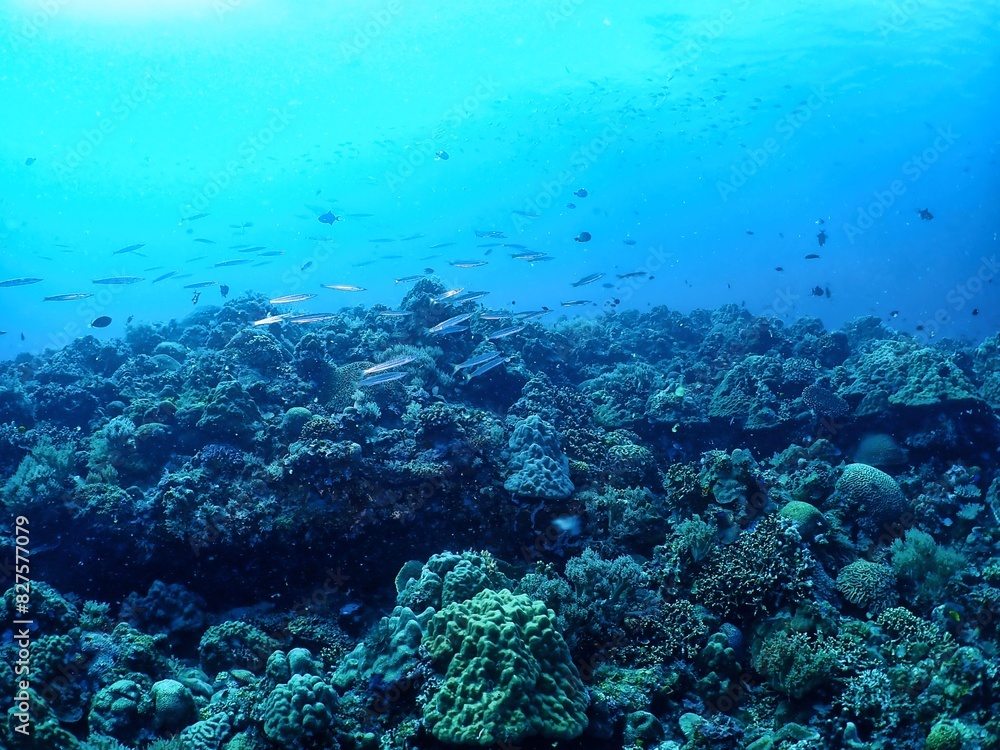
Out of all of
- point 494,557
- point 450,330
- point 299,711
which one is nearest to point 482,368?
point 450,330

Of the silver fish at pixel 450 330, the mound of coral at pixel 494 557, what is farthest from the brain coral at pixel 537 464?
the silver fish at pixel 450 330

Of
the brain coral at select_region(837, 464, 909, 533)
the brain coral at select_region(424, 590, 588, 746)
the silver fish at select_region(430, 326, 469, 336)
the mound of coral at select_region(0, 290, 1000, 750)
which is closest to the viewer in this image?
the brain coral at select_region(424, 590, 588, 746)

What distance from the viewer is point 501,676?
4.32 meters

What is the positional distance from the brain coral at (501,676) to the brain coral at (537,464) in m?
3.06

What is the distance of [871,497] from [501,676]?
24.1 ft

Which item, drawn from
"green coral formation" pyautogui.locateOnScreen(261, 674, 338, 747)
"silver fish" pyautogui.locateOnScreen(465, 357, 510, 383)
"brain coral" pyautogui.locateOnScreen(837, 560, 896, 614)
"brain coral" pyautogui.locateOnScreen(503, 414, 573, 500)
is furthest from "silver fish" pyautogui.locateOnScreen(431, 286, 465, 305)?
"brain coral" pyautogui.locateOnScreen(837, 560, 896, 614)

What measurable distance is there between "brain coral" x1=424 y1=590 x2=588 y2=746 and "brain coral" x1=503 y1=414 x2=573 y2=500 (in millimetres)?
3059

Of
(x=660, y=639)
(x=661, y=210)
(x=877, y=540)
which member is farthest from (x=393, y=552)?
(x=661, y=210)

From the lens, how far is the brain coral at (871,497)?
313 inches

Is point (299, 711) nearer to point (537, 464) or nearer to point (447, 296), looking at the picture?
point (537, 464)

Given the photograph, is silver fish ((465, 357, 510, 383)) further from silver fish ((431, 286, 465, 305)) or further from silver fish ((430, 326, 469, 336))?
silver fish ((431, 286, 465, 305))

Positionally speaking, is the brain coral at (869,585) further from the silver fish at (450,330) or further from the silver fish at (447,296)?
the silver fish at (447,296)

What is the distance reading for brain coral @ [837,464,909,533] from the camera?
7.95 m

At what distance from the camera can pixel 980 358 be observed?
17.2 meters
